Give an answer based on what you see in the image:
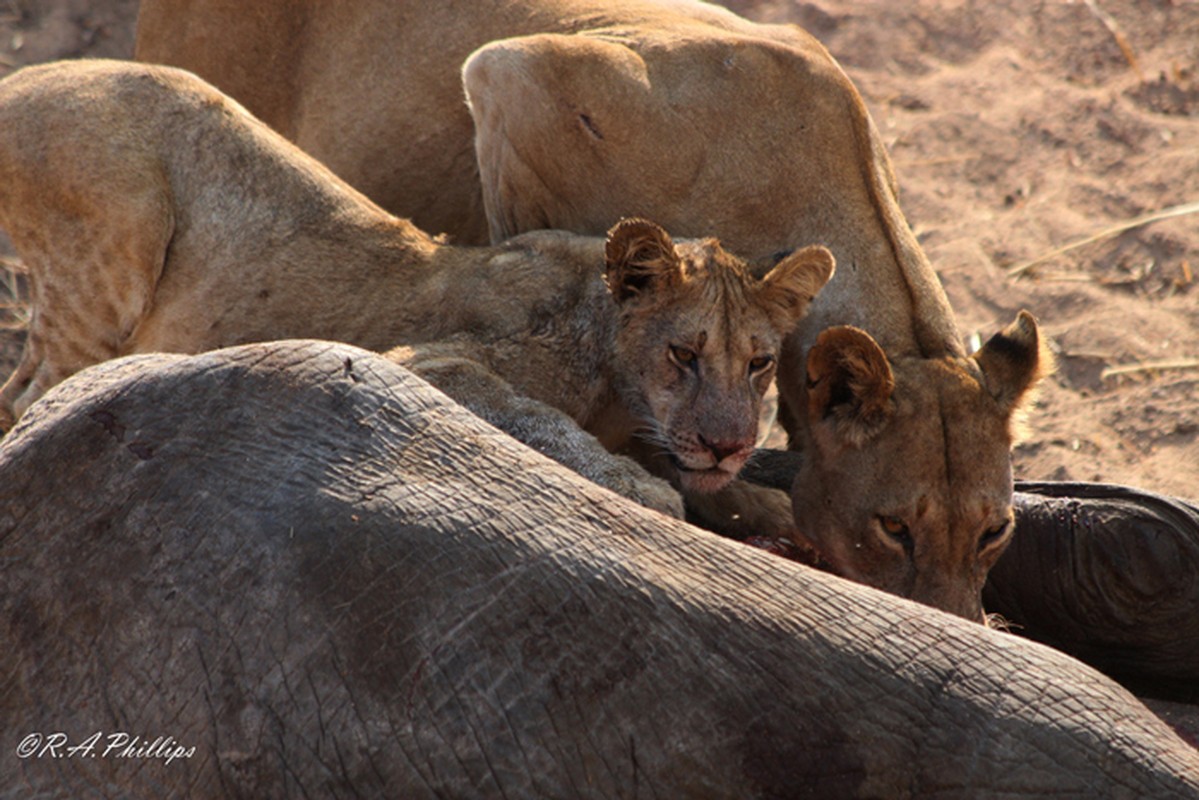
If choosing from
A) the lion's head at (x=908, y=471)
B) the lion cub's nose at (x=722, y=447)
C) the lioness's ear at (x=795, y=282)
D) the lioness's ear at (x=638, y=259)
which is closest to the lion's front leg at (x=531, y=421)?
the lion cub's nose at (x=722, y=447)

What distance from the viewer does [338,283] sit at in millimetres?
4922

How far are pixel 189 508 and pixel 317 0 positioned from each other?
4501 mm

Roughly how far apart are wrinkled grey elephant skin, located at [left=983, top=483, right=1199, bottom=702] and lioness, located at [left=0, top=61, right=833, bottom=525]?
0.83m

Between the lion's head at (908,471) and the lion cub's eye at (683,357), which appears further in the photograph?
Answer: the lion cub's eye at (683,357)

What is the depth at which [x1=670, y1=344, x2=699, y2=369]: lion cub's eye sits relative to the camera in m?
4.39

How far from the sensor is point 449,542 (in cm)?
258

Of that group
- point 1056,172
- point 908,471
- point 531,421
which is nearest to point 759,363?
point 908,471

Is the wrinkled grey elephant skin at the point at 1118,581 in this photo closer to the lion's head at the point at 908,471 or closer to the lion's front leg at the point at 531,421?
the lion's head at the point at 908,471

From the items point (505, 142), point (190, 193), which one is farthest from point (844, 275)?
point (190, 193)

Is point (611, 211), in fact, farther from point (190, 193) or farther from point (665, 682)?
point (665, 682)

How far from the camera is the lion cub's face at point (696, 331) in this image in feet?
13.9

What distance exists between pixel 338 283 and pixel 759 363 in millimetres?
1393

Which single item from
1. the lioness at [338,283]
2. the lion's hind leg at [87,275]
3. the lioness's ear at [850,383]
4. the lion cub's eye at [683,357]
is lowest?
the lion's hind leg at [87,275]

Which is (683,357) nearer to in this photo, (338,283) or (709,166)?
(709,166)
